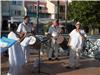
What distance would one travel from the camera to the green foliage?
38.9 m

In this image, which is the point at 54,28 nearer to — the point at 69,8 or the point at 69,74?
the point at 69,74

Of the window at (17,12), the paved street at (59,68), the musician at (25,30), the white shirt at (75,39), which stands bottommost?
the paved street at (59,68)

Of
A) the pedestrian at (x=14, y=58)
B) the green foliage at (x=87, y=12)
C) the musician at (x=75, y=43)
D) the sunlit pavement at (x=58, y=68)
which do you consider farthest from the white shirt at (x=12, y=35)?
the green foliage at (x=87, y=12)

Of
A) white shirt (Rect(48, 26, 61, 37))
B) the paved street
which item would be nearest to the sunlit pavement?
the paved street

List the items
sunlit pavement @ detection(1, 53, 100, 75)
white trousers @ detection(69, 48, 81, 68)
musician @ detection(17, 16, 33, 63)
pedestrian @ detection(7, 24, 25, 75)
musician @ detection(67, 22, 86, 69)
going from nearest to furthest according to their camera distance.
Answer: pedestrian @ detection(7, 24, 25, 75) → musician @ detection(17, 16, 33, 63) → sunlit pavement @ detection(1, 53, 100, 75) → musician @ detection(67, 22, 86, 69) → white trousers @ detection(69, 48, 81, 68)

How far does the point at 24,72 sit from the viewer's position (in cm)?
1152

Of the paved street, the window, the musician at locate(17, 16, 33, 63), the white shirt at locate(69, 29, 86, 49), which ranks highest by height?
→ the musician at locate(17, 16, 33, 63)

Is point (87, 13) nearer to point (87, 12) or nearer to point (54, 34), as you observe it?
point (87, 12)

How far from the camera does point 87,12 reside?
40469 millimetres

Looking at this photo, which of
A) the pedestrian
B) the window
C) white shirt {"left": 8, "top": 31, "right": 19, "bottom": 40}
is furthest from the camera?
the window

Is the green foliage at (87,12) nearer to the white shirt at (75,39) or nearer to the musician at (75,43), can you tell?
the musician at (75,43)

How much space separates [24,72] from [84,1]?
28859mm

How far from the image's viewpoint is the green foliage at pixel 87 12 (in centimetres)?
3894

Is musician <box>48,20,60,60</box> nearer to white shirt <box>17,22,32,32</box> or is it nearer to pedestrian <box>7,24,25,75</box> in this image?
white shirt <box>17,22,32,32</box>
